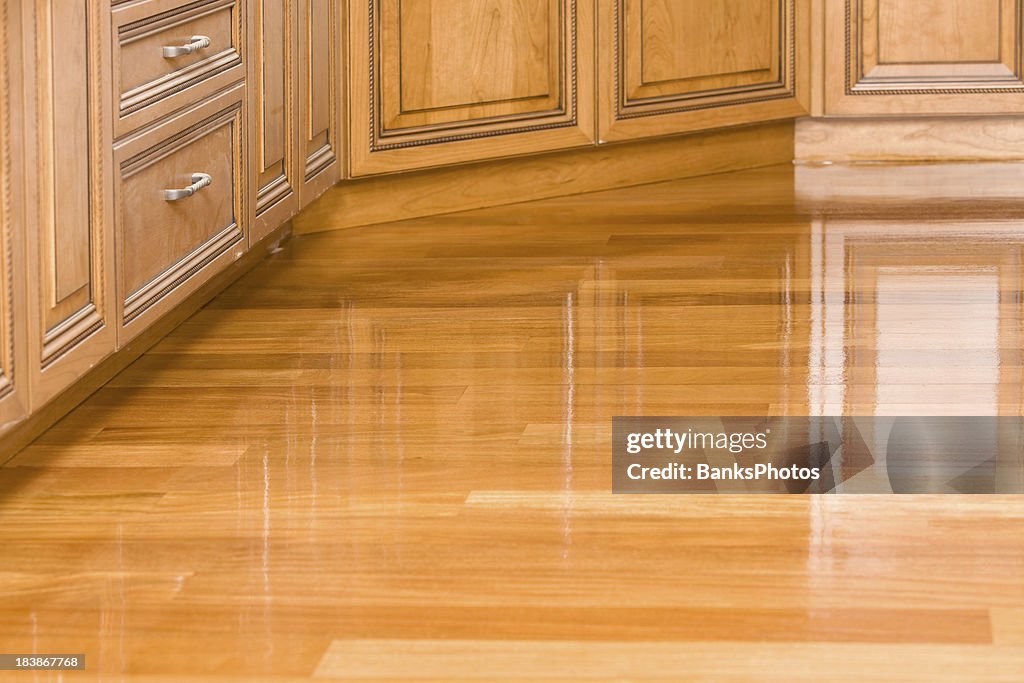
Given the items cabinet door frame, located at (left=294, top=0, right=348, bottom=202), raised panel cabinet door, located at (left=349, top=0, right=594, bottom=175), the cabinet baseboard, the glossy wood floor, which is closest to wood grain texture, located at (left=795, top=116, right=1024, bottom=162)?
raised panel cabinet door, located at (left=349, top=0, right=594, bottom=175)

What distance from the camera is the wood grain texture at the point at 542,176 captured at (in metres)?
2.87

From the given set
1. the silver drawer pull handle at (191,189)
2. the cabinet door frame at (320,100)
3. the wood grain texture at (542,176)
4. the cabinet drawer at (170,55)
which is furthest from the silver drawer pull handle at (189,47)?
the wood grain texture at (542,176)

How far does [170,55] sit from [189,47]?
0.05 m

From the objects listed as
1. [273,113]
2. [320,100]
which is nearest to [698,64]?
[320,100]

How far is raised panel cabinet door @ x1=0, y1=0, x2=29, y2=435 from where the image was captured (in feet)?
4.45

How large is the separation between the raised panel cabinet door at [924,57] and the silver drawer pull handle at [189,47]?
6.03ft

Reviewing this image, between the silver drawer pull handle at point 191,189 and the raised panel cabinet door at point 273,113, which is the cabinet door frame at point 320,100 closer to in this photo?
the raised panel cabinet door at point 273,113

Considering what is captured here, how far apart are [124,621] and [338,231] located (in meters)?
1.74

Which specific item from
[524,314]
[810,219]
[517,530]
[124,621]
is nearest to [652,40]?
[810,219]

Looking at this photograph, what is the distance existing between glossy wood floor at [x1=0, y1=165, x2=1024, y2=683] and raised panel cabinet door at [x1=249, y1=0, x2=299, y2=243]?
5.1 inches

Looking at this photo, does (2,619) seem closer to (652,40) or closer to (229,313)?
(229,313)

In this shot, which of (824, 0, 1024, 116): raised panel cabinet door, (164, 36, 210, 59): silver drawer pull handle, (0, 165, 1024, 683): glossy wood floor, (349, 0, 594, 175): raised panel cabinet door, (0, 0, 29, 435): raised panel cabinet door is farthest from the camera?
(824, 0, 1024, 116): raised panel cabinet door

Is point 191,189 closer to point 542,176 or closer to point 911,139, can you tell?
point 542,176

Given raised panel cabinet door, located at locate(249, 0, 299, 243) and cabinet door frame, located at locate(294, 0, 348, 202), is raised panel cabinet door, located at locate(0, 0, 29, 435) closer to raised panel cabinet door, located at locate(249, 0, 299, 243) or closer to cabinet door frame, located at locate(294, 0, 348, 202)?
raised panel cabinet door, located at locate(249, 0, 299, 243)
